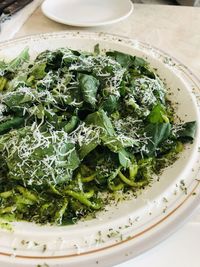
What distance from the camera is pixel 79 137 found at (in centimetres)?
95

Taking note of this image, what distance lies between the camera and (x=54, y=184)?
2.93 feet

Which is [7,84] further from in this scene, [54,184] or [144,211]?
[144,211]

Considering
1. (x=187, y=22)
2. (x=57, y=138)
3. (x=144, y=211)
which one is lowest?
(x=187, y=22)

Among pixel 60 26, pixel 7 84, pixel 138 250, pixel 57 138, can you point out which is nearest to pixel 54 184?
pixel 57 138

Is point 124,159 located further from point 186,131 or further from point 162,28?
point 162,28

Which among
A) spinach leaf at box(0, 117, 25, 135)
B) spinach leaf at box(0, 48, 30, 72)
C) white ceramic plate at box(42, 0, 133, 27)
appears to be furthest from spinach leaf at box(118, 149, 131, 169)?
white ceramic plate at box(42, 0, 133, 27)

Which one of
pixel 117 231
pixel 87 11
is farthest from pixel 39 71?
pixel 87 11

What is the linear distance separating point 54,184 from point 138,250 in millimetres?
236

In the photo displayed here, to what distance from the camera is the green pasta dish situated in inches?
35.1

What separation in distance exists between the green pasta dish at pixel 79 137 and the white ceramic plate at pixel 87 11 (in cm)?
51

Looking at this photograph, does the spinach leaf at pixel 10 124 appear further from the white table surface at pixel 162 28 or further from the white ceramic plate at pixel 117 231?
the white table surface at pixel 162 28

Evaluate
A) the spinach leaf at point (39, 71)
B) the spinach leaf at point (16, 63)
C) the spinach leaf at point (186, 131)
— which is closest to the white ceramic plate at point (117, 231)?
the spinach leaf at point (186, 131)

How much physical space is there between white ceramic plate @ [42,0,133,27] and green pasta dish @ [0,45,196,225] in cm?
51

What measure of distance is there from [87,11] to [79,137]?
3.13 feet
